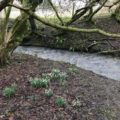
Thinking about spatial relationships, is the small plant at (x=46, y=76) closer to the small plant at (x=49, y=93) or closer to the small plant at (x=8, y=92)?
the small plant at (x=49, y=93)

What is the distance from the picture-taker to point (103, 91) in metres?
8.41

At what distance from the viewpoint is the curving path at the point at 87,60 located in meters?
12.0

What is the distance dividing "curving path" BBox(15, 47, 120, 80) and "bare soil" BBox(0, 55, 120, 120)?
86.4 inches

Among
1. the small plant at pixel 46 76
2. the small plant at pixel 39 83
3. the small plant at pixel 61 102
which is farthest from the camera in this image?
the small plant at pixel 46 76

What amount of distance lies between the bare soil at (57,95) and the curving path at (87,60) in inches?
86.4

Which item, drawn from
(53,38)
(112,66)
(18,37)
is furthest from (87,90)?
(53,38)

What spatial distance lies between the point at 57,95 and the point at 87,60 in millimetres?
6184

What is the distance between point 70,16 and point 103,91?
9.10 m

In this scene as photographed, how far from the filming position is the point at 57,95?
7.31 m

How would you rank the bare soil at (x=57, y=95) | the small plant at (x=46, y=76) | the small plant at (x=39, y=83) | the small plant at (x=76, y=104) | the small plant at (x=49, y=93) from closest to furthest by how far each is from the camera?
the bare soil at (x=57, y=95) → the small plant at (x=76, y=104) → the small plant at (x=49, y=93) → the small plant at (x=39, y=83) → the small plant at (x=46, y=76)

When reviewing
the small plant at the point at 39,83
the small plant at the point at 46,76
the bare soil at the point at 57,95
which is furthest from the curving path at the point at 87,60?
the small plant at the point at 39,83

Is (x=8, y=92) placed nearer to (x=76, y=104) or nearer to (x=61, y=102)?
(x=61, y=102)

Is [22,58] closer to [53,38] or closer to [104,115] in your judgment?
[104,115]

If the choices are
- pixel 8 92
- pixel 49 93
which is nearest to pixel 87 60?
pixel 49 93
